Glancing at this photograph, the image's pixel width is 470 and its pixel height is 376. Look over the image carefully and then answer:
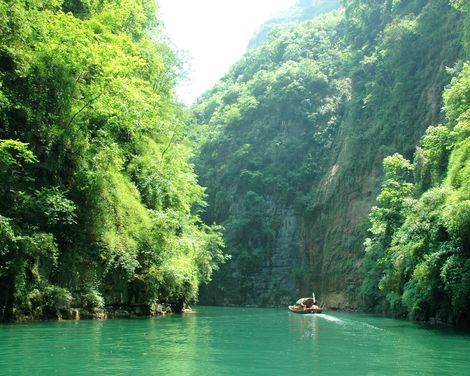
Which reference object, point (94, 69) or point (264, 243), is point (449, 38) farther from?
point (94, 69)

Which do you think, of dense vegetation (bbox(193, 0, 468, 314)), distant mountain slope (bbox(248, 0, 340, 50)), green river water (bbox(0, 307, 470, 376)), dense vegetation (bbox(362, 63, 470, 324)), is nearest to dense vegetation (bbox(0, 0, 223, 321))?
green river water (bbox(0, 307, 470, 376))

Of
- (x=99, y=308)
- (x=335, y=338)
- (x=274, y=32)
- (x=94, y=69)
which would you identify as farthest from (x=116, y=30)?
(x=274, y=32)

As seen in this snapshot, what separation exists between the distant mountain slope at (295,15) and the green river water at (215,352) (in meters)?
105

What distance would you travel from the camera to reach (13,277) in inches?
619

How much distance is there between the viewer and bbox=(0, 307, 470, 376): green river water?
362 inches

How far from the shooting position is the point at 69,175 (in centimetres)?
1967

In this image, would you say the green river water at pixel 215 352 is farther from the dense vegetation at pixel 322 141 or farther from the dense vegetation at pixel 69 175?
the dense vegetation at pixel 322 141

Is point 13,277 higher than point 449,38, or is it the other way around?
point 449,38

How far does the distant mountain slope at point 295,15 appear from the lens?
11518cm

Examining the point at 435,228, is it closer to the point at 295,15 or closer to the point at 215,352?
the point at 215,352

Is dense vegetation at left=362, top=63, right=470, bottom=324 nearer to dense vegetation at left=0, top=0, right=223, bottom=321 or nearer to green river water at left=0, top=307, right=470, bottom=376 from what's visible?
green river water at left=0, top=307, right=470, bottom=376

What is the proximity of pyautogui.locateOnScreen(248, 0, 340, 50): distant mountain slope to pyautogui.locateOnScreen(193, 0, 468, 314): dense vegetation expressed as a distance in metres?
47.8

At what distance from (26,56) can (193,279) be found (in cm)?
1629

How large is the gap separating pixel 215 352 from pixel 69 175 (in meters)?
10.8
